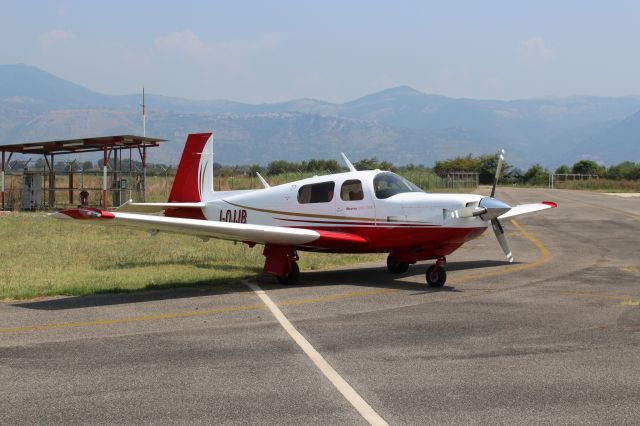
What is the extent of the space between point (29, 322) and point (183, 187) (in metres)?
7.87

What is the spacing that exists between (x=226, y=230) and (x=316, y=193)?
8.09 ft

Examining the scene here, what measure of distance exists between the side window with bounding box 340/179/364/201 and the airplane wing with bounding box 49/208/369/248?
0.73 metres

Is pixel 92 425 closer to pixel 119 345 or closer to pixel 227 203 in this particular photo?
pixel 119 345

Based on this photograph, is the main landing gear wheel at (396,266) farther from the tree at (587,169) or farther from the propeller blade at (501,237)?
the tree at (587,169)

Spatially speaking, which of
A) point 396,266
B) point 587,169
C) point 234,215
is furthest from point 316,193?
point 587,169

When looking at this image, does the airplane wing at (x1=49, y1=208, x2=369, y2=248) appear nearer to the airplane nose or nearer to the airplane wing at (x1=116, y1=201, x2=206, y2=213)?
the airplane nose

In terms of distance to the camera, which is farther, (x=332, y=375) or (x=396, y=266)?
(x=396, y=266)

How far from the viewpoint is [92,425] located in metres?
5.40

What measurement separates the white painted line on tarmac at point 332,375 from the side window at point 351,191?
402 cm

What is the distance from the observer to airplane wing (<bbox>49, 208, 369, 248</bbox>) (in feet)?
37.5

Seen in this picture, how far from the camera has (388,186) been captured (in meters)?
14.0

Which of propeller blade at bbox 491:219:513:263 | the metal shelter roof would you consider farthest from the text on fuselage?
the metal shelter roof

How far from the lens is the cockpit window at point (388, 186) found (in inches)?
547

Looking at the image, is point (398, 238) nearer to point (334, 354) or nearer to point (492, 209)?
point (492, 209)
